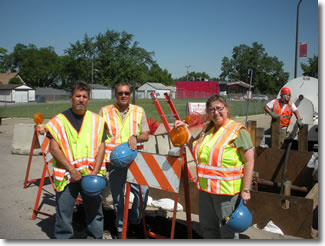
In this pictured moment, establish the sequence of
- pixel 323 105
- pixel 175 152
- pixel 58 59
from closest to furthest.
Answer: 1. pixel 323 105
2. pixel 175 152
3. pixel 58 59

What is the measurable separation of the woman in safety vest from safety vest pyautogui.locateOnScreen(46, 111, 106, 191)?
2.81 feet

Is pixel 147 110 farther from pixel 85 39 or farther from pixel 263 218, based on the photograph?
pixel 85 39

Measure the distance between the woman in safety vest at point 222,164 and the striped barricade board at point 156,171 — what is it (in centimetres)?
22

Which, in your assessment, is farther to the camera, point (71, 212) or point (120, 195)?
point (120, 195)

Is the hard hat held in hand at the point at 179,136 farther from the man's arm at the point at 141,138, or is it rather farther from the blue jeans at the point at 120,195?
the blue jeans at the point at 120,195

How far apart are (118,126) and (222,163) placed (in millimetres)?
1369

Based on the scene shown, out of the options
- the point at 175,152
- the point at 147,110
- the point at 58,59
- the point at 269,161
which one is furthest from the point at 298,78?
the point at 58,59

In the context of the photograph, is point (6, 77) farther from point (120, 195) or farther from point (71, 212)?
point (71, 212)

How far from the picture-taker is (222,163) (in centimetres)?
273

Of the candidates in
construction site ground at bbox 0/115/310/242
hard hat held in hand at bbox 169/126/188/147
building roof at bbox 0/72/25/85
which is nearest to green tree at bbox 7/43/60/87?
building roof at bbox 0/72/25/85

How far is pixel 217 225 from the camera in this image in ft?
9.83

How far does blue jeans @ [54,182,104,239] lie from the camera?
3.01 m

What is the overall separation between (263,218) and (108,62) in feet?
156

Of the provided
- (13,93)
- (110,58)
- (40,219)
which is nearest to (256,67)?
(110,58)
